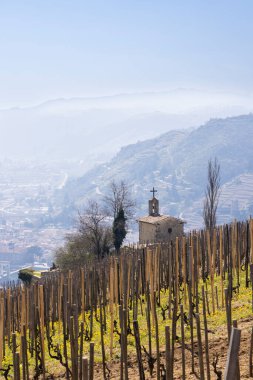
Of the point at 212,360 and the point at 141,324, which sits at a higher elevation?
the point at 141,324

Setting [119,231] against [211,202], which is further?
[211,202]

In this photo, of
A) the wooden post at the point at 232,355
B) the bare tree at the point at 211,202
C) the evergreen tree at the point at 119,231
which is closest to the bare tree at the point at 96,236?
the evergreen tree at the point at 119,231

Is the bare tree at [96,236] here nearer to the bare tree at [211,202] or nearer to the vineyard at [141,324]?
the bare tree at [211,202]

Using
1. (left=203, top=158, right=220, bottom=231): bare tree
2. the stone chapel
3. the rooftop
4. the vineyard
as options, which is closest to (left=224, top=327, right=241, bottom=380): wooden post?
the vineyard

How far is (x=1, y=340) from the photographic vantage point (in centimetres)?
1583

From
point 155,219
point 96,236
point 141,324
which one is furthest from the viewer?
point 155,219

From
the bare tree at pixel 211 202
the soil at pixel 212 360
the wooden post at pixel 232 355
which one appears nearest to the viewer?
the wooden post at pixel 232 355

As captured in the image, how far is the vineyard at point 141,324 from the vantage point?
10.3 metres

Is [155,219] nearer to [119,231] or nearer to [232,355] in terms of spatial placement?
[119,231]

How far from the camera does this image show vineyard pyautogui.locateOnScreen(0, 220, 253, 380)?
10.3m

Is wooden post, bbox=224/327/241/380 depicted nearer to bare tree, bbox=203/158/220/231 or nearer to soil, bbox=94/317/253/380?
soil, bbox=94/317/253/380

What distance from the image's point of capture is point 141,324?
17.1 meters

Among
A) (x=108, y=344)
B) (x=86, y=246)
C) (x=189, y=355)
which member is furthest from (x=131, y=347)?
(x=86, y=246)

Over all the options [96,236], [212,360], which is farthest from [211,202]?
[212,360]
